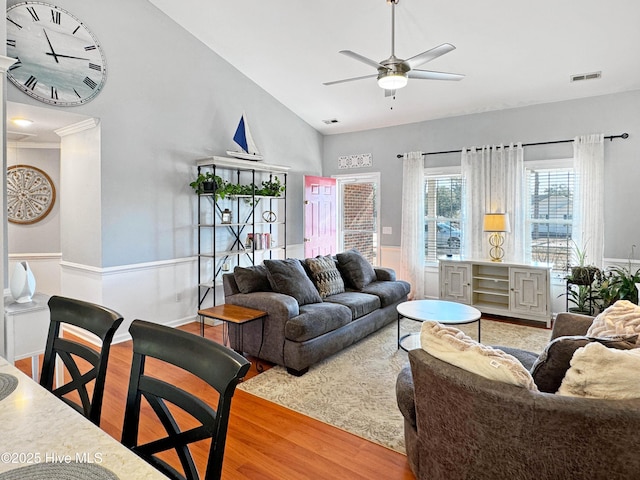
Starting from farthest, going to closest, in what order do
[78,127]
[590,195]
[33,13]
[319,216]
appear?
[319,216]
[590,195]
[78,127]
[33,13]

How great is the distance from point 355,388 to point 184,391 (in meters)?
2.23

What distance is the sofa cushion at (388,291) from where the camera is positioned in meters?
4.59

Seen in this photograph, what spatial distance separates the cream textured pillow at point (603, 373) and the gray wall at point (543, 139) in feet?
13.7

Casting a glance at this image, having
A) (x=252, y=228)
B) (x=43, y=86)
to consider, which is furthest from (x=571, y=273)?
(x=43, y=86)

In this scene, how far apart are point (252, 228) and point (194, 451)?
3.89m

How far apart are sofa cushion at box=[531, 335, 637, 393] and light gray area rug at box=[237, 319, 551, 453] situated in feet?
3.38

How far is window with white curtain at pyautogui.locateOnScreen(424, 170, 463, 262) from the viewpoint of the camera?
5980 mm

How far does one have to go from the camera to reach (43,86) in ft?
11.8

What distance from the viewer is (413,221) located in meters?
6.16

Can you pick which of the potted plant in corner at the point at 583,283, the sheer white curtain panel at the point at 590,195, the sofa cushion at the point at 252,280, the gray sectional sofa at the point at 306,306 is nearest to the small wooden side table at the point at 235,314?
the gray sectional sofa at the point at 306,306

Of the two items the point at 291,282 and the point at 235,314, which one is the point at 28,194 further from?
the point at 291,282

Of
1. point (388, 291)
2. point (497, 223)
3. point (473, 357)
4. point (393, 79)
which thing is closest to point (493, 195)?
point (497, 223)

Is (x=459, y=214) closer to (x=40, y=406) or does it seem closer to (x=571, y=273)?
(x=571, y=273)

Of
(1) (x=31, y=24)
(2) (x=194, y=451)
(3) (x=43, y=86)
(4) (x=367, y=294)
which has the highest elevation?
(1) (x=31, y=24)
